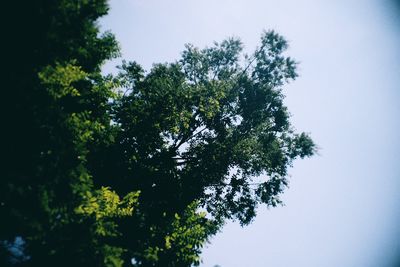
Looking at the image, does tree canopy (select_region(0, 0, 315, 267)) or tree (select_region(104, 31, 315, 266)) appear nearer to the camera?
tree canopy (select_region(0, 0, 315, 267))

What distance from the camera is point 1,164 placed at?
7.54m

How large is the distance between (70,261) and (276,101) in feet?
59.9

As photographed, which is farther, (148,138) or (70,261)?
(148,138)

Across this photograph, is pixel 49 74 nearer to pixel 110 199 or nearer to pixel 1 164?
pixel 1 164

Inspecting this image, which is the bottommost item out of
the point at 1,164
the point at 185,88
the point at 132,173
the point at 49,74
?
the point at 1,164

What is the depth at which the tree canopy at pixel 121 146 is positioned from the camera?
301 inches

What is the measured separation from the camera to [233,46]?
22.8m

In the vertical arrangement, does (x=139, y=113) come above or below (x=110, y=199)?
above

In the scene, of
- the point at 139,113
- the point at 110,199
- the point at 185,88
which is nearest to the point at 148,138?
the point at 139,113

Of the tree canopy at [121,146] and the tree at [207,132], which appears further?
the tree at [207,132]

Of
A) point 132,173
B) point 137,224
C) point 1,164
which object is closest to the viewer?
point 1,164

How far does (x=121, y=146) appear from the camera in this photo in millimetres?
19109

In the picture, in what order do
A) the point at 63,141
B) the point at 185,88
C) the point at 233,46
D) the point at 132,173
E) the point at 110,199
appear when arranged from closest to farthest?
the point at 63,141 < the point at 110,199 < the point at 132,173 < the point at 185,88 < the point at 233,46

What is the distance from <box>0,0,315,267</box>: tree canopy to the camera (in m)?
7.65
